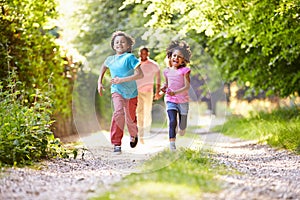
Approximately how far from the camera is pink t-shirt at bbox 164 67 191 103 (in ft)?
25.5

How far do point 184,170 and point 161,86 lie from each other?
9.03 ft

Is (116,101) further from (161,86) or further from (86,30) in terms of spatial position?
(86,30)

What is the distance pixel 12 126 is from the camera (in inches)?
277

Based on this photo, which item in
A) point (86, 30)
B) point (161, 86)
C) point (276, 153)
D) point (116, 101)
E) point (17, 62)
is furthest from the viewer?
point (86, 30)

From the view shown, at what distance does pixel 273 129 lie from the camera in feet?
35.7

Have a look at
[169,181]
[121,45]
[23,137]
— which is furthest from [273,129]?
[169,181]

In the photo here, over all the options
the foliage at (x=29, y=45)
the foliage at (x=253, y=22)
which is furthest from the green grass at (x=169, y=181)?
the foliage at (x=253, y=22)

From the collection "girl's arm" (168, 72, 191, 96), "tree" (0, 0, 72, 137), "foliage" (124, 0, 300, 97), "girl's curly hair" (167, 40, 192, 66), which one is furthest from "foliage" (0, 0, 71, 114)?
"girl's arm" (168, 72, 191, 96)

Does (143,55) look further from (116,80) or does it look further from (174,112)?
(174,112)

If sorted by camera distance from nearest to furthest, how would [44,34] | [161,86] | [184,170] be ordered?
[184,170] → [161,86] → [44,34]

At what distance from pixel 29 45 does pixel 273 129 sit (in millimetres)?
4633

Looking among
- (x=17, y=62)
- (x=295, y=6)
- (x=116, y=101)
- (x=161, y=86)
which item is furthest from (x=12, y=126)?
(x=295, y=6)

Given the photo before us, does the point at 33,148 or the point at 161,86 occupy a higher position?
the point at 161,86

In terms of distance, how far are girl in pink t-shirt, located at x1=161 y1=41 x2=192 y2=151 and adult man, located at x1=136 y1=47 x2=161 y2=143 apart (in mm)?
267
